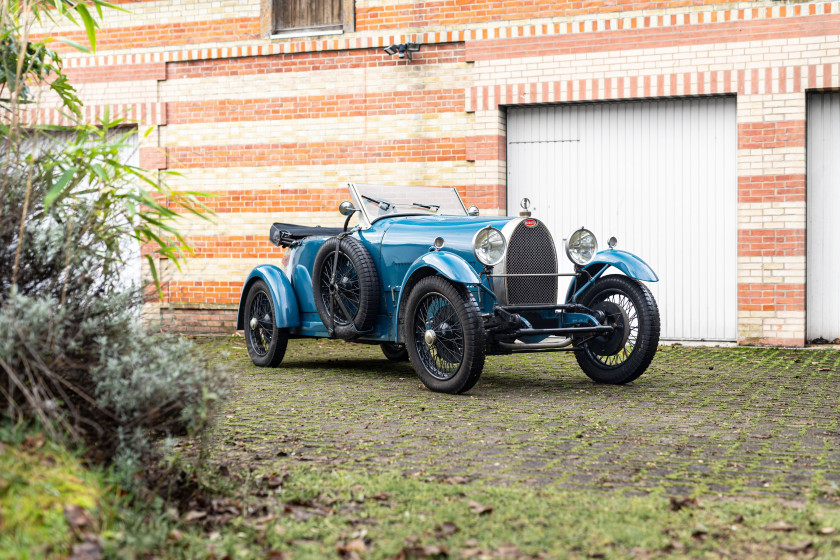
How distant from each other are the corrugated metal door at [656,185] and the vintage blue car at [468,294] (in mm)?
3291

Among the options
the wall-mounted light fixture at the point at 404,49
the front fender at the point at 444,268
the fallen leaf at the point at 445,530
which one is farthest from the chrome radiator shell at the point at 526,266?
the wall-mounted light fixture at the point at 404,49

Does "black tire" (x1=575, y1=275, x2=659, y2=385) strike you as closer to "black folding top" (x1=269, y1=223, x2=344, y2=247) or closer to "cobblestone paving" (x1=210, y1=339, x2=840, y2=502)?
"cobblestone paving" (x1=210, y1=339, x2=840, y2=502)

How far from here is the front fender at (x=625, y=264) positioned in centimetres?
753

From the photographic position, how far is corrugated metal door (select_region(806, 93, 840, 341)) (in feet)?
35.5

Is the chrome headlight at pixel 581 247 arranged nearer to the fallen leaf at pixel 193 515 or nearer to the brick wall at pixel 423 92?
the brick wall at pixel 423 92

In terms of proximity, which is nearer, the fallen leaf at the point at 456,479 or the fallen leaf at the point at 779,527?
the fallen leaf at the point at 779,527

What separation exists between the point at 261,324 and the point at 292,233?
0.92 meters

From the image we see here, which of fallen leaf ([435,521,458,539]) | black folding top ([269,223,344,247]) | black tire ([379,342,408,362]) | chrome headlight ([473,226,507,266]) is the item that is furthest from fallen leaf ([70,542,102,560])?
black tire ([379,342,408,362])

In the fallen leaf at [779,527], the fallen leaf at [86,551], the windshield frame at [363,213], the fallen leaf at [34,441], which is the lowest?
the fallen leaf at [779,527]

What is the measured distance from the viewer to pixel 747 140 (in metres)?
10.8

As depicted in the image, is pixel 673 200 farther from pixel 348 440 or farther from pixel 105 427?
pixel 105 427

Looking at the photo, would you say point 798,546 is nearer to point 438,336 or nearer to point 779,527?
point 779,527

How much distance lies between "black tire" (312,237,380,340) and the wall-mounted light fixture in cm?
443

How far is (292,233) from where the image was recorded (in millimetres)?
9289
